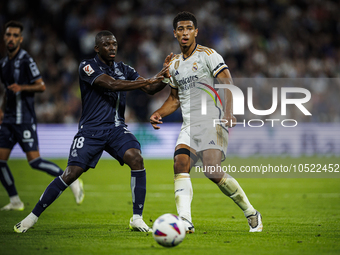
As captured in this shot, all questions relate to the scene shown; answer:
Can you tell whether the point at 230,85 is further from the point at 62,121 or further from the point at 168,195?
the point at 62,121

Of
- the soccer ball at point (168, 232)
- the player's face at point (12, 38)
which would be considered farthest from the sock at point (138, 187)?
the player's face at point (12, 38)

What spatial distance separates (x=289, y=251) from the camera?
476cm

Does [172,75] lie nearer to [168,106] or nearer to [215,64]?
[168,106]

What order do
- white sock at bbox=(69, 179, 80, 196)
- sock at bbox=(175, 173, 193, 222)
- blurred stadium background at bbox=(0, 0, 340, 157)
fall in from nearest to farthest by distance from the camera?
sock at bbox=(175, 173, 193, 222) → white sock at bbox=(69, 179, 80, 196) → blurred stadium background at bbox=(0, 0, 340, 157)

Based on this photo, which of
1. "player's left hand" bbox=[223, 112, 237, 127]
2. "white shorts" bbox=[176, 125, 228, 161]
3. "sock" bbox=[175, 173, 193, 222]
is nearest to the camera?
"player's left hand" bbox=[223, 112, 237, 127]

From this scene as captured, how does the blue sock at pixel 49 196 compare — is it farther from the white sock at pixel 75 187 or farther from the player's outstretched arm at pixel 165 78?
the white sock at pixel 75 187

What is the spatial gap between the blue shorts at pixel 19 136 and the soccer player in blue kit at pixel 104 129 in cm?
230

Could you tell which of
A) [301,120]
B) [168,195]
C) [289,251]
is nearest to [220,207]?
[168,195]

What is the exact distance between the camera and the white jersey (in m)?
6.11

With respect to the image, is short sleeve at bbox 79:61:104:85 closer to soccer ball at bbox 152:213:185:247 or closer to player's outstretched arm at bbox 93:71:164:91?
player's outstretched arm at bbox 93:71:164:91

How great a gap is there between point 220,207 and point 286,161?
8.70 meters

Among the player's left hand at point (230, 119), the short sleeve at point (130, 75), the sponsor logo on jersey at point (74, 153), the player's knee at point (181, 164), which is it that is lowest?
the player's knee at point (181, 164)

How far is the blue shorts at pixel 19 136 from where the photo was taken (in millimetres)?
8289

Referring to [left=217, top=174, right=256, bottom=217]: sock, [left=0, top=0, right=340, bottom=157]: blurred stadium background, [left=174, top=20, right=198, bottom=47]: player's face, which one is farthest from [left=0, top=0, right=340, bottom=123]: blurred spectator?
[left=217, top=174, right=256, bottom=217]: sock
